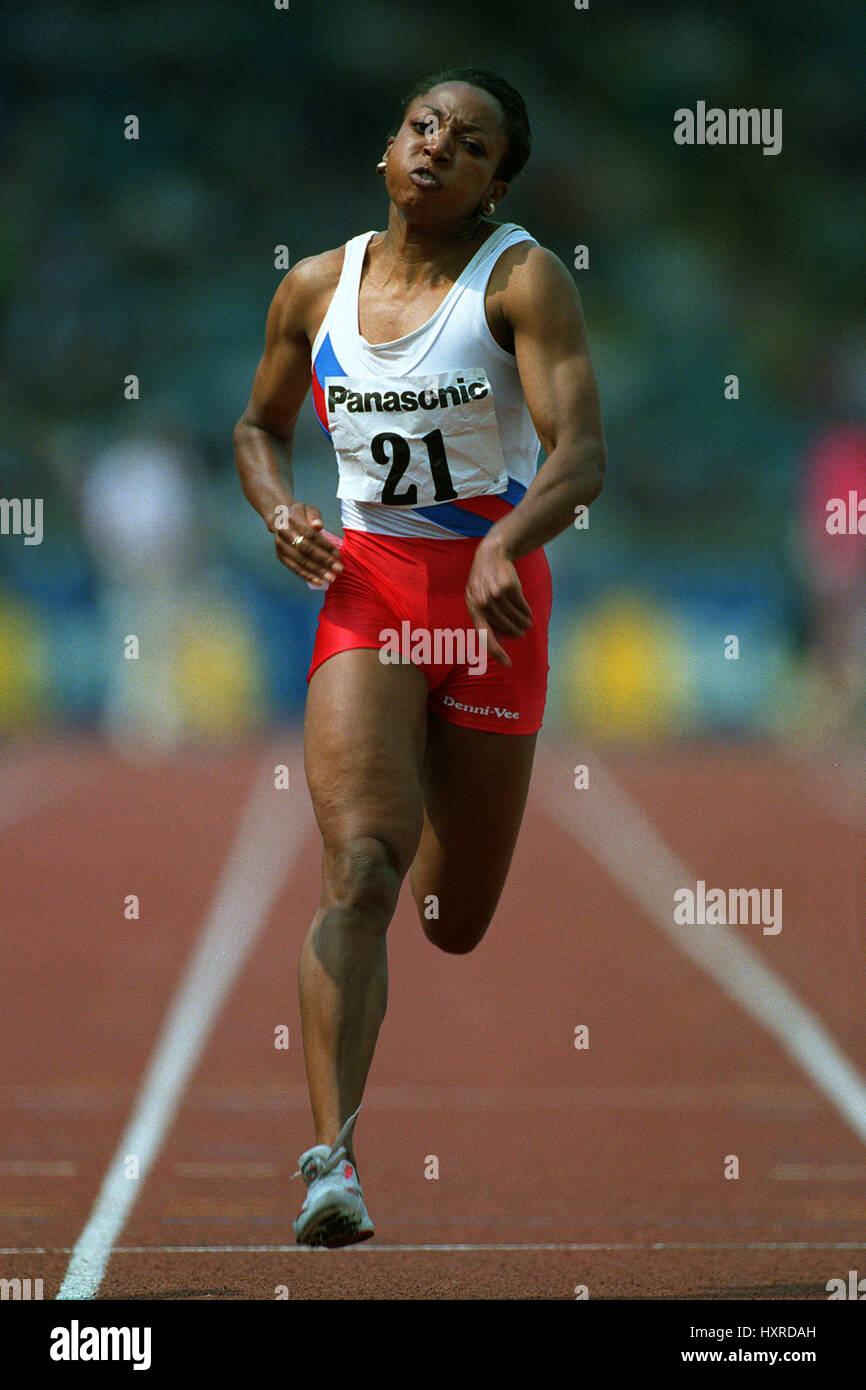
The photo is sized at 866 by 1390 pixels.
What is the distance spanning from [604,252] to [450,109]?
945 inches

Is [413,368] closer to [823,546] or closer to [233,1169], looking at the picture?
[233,1169]

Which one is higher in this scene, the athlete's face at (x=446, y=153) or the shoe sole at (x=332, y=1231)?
the athlete's face at (x=446, y=153)

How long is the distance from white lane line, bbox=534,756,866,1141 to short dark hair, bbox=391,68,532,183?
2.81 metres

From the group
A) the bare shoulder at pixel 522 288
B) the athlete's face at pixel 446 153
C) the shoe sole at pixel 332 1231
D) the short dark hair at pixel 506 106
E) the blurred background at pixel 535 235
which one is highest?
the blurred background at pixel 535 235

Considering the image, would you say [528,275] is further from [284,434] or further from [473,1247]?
[473,1247]

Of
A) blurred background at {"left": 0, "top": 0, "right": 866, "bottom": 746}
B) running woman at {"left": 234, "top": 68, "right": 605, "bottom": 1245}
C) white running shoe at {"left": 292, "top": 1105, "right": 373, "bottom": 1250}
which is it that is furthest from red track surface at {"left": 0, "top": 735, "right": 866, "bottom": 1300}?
blurred background at {"left": 0, "top": 0, "right": 866, "bottom": 746}

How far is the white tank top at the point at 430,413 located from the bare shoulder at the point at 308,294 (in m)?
0.04

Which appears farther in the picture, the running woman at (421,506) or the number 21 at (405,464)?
the number 21 at (405,464)

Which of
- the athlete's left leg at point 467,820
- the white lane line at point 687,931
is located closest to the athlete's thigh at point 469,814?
the athlete's left leg at point 467,820

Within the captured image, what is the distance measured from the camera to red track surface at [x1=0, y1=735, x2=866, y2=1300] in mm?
4121

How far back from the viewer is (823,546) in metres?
18.9

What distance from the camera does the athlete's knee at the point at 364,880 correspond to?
11.9 ft

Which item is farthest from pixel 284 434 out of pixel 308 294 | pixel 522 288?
pixel 522 288

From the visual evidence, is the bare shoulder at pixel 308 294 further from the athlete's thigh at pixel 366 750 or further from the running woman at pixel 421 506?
the athlete's thigh at pixel 366 750
